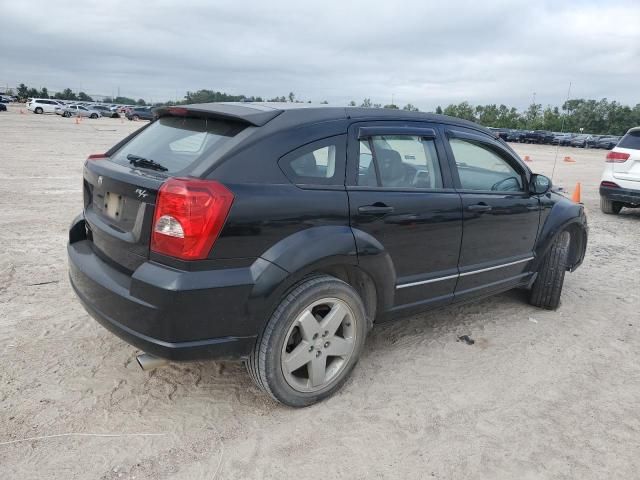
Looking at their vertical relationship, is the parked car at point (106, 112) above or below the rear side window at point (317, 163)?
above

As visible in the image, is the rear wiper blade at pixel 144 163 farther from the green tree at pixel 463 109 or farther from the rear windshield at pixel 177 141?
the green tree at pixel 463 109

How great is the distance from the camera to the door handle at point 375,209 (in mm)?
3043

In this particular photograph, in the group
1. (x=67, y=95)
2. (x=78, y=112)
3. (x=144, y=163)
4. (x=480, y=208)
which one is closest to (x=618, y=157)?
(x=480, y=208)

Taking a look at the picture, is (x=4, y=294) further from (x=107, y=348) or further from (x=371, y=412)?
(x=371, y=412)

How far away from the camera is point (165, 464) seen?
2.50 metres

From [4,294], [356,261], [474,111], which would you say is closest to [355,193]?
[356,261]

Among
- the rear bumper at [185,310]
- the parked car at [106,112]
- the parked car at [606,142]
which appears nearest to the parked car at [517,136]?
the parked car at [606,142]

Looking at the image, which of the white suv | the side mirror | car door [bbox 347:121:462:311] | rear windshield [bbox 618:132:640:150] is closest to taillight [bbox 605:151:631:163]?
the white suv

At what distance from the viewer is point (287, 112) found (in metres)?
2.97

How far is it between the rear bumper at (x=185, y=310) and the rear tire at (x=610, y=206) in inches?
374

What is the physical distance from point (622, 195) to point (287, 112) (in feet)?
27.7

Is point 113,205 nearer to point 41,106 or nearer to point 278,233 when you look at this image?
point 278,233

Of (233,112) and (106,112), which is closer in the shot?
(233,112)

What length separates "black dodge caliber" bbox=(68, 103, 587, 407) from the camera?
8.30ft
